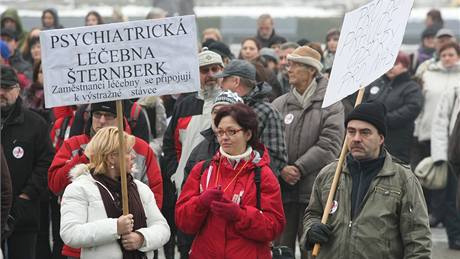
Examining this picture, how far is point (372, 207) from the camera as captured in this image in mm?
8016

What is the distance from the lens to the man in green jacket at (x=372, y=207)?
7.97 meters

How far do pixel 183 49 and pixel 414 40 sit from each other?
51.5ft

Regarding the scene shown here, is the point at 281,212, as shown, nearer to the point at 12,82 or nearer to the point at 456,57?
the point at 12,82

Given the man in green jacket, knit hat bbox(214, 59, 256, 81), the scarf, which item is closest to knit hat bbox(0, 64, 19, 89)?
knit hat bbox(214, 59, 256, 81)

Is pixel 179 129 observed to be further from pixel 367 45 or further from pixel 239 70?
pixel 367 45

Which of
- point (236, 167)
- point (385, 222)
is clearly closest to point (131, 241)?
point (236, 167)

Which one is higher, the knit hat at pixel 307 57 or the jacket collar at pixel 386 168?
the knit hat at pixel 307 57

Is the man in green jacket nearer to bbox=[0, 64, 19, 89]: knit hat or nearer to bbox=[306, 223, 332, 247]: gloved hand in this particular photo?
bbox=[306, 223, 332, 247]: gloved hand

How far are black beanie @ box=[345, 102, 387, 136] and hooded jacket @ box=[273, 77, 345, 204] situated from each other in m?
2.38

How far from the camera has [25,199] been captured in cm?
1077

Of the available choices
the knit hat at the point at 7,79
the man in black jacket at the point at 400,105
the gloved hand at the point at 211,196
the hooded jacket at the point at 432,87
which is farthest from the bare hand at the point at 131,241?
the hooded jacket at the point at 432,87

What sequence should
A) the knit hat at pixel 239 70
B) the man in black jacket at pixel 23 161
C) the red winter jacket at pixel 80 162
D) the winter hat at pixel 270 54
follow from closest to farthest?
the red winter jacket at pixel 80 162
the knit hat at pixel 239 70
the man in black jacket at pixel 23 161
the winter hat at pixel 270 54

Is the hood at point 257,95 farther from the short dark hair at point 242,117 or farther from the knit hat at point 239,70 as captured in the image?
the short dark hair at point 242,117

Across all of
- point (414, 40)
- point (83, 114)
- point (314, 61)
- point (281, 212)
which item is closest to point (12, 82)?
point (83, 114)
